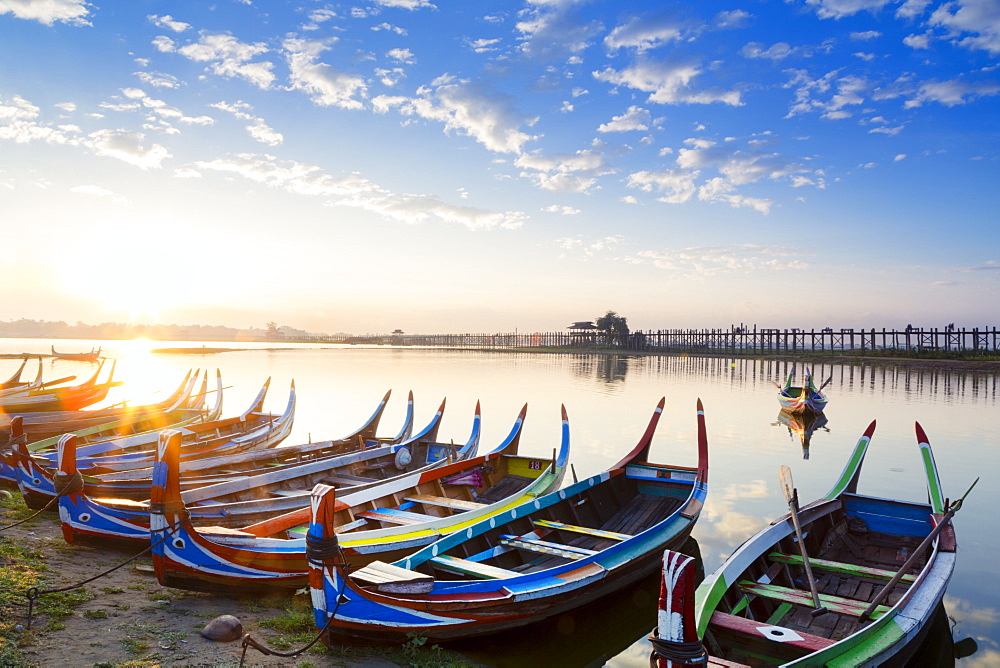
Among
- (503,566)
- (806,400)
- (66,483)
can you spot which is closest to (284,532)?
(503,566)

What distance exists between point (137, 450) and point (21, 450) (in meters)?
3.31

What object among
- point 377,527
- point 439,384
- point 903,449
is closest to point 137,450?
point 377,527

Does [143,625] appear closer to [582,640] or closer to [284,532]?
[284,532]

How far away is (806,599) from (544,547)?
8.70ft

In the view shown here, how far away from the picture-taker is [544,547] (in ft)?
22.2

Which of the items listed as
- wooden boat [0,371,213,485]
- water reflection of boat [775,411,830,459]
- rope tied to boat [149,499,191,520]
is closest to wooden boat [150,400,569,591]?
rope tied to boat [149,499,191,520]

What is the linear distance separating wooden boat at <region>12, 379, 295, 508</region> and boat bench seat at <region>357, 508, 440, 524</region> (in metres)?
3.49

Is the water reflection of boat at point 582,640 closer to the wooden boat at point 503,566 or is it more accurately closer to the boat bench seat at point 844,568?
the wooden boat at point 503,566

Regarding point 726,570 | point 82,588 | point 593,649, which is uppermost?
point 726,570

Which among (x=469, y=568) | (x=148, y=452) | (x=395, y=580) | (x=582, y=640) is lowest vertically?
(x=582, y=640)

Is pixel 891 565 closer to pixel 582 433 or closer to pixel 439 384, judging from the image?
pixel 582 433

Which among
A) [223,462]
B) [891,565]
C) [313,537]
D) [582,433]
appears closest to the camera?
[313,537]

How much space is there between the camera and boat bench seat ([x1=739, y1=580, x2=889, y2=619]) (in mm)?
5121

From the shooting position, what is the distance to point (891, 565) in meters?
7.09
